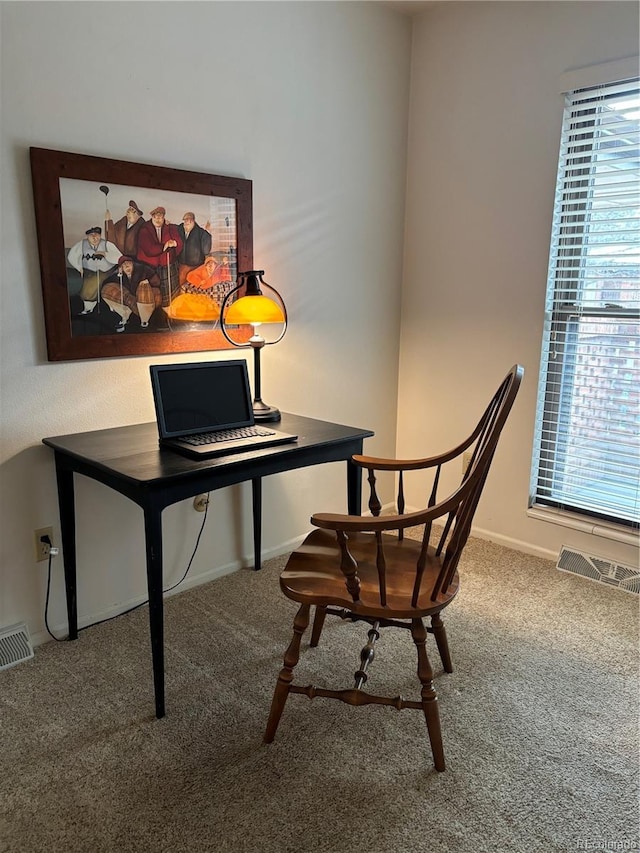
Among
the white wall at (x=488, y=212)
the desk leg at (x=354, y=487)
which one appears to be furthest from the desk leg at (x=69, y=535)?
the white wall at (x=488, y=212)

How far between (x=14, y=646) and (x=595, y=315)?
8.37 ft

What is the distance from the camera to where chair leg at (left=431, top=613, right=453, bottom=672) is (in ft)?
6.31

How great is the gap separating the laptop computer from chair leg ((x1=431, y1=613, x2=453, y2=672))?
0.73 metres

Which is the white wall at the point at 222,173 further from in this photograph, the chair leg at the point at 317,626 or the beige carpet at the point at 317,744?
the chair leg at the point at 317,626

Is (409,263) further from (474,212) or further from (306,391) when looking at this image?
(306,391)

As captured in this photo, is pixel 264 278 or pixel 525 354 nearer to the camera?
pixel 264 278

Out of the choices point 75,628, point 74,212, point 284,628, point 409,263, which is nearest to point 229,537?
point 284,628

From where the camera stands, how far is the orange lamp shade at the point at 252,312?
2.29 m

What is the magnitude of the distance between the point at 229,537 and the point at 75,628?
73 cm

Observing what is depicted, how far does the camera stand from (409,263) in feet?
10.8

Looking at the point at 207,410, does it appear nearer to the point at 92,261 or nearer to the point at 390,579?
the point at 92,261

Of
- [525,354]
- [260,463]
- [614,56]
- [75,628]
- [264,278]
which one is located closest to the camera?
[260,463]

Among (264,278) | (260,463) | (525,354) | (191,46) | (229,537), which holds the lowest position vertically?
(229,537)

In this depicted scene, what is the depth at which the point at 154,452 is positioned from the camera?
1.97 metres
